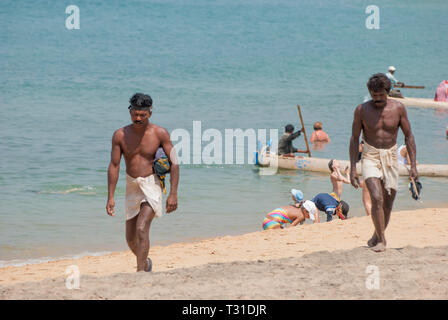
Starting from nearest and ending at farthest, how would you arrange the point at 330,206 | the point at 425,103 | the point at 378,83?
the point at 378,83
the point at 330,206
the point at 425,103

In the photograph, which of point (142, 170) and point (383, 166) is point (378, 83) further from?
point (142, 170)

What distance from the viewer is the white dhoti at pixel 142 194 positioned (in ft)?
20.4

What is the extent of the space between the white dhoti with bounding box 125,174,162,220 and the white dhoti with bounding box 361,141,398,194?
2111 millimetres

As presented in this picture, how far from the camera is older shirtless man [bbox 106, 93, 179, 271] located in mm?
6211

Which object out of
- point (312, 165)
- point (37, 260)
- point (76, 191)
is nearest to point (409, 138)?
point (37, 260)

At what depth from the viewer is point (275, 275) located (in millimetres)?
5844

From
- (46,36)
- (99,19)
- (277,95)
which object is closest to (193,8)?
(99,19)

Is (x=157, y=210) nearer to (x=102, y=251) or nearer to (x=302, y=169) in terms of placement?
(x=102, y=251)

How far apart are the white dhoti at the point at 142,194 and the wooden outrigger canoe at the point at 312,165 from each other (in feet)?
33.1

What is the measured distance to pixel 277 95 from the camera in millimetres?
36312

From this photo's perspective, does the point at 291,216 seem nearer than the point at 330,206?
Yes

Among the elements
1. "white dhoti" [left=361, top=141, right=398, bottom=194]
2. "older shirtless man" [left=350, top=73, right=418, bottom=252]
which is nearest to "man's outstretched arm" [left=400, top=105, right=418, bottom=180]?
"older shirtless man" [left=350, top=73, right=418, bottom=252]

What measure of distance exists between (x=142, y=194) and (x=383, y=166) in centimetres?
240

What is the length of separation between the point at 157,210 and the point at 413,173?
264cm
